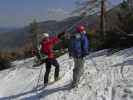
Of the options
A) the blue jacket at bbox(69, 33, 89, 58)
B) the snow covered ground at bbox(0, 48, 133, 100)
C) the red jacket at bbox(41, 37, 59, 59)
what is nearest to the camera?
the snow covered ground at bbox(0, 48, 133, 100)

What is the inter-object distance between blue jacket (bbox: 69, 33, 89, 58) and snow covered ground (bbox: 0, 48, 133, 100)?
1.41 meters

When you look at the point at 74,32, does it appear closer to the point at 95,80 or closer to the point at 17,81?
the point at 95,80

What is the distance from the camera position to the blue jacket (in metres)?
14.8

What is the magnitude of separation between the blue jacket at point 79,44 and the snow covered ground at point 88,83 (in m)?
1.41

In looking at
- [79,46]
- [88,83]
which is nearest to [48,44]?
[79,46]

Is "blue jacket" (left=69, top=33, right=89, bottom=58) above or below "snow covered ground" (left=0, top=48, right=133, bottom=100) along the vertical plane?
above

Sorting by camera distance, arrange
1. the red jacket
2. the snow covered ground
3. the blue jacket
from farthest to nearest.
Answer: the red jacket < the blue jacket < the snow covered ground

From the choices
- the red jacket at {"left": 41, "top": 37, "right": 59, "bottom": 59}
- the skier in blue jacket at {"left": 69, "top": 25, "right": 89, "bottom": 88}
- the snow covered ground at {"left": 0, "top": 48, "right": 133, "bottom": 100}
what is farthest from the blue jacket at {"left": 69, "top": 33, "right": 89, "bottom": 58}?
the snow covered ground at {"left": 0, "top": 48, "right": 133, "bottom": 100}

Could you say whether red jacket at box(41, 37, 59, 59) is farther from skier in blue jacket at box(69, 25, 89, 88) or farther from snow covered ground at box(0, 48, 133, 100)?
snow covered ground at box(0, 48, 133, 100)

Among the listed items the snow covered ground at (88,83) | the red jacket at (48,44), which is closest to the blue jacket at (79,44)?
the red jacket at (48,44)

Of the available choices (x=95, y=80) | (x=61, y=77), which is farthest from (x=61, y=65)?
(x=95, y=80)

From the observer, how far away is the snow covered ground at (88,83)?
1466 cm

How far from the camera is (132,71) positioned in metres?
16.6

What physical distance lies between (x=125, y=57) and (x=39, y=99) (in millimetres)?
5819
